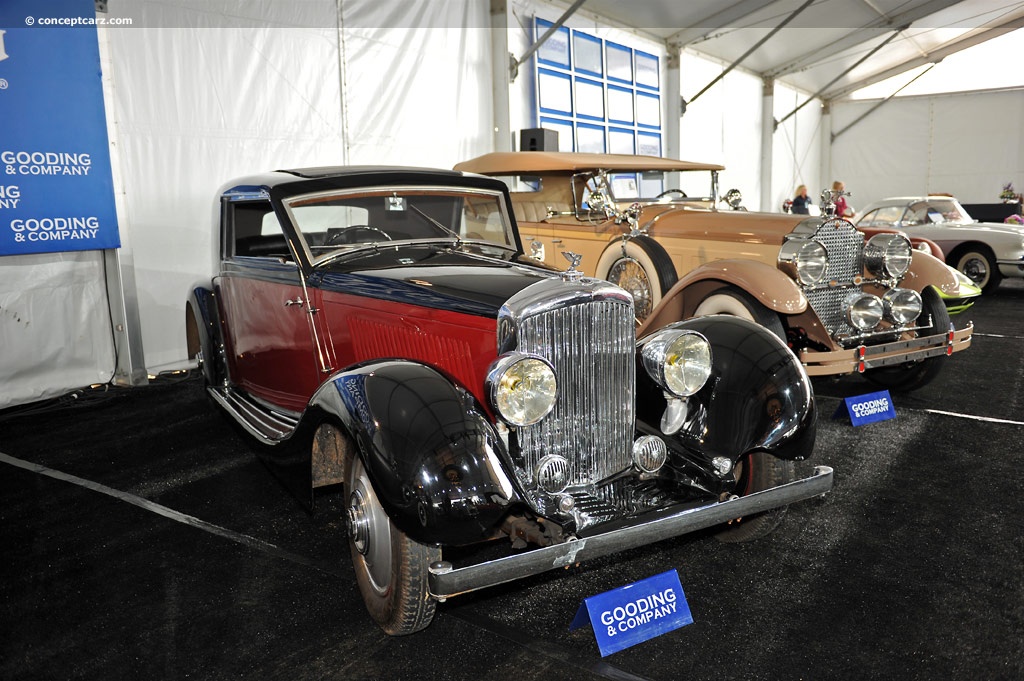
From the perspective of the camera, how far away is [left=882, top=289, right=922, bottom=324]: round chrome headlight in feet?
16.5

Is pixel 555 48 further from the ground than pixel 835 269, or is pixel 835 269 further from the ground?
pixel 555 48

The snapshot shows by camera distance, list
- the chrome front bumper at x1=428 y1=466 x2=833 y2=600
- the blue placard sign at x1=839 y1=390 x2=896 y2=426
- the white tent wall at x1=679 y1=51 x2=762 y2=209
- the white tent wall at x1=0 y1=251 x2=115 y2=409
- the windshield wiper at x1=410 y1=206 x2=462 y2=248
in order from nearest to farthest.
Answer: the chrome front bumper at x1=428 y1=466 x2=833 y2=600, the windshield wiper at x1=410 y1=206 x2=462 y2=248, the blue placard sign at x1=839 y1=390 x2=896 y2=426, the white tent wall at x1=0 y1=251 x2=115 y2=409, the white tent wall at x1=679 y1=51 x2=762 y2=209

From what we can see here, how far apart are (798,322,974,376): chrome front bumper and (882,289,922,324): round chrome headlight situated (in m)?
0.23

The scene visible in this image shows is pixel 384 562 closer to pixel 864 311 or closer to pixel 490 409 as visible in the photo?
pixel 490 409

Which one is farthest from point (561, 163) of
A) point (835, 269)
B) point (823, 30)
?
point (823, 30)

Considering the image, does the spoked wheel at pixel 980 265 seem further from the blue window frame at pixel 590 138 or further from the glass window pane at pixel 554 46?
the glass window pane at pixel 554 46

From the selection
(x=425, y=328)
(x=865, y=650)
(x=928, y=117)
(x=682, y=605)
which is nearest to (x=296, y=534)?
(x=425, y=328)

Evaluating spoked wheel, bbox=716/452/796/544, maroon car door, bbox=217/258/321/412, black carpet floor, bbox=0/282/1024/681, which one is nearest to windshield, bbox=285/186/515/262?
maroon car door, bbox=217/258/321/412

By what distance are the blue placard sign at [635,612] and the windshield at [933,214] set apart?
972 cm

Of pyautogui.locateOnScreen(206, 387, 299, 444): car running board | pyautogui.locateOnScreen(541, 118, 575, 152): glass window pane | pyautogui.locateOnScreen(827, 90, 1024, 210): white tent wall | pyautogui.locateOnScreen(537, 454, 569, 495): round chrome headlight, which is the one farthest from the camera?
pyautogui.locateOnScreen(827, 90, 1024, 210): white tent wall

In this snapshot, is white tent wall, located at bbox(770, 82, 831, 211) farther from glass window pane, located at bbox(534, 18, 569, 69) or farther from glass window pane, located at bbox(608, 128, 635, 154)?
glass window pane, located at bbox(534, 18, 569, 69)

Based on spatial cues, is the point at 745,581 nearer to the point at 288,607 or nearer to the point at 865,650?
the point at 865,650

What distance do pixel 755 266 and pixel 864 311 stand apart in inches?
35.4

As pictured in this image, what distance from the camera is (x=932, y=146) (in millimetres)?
20047
